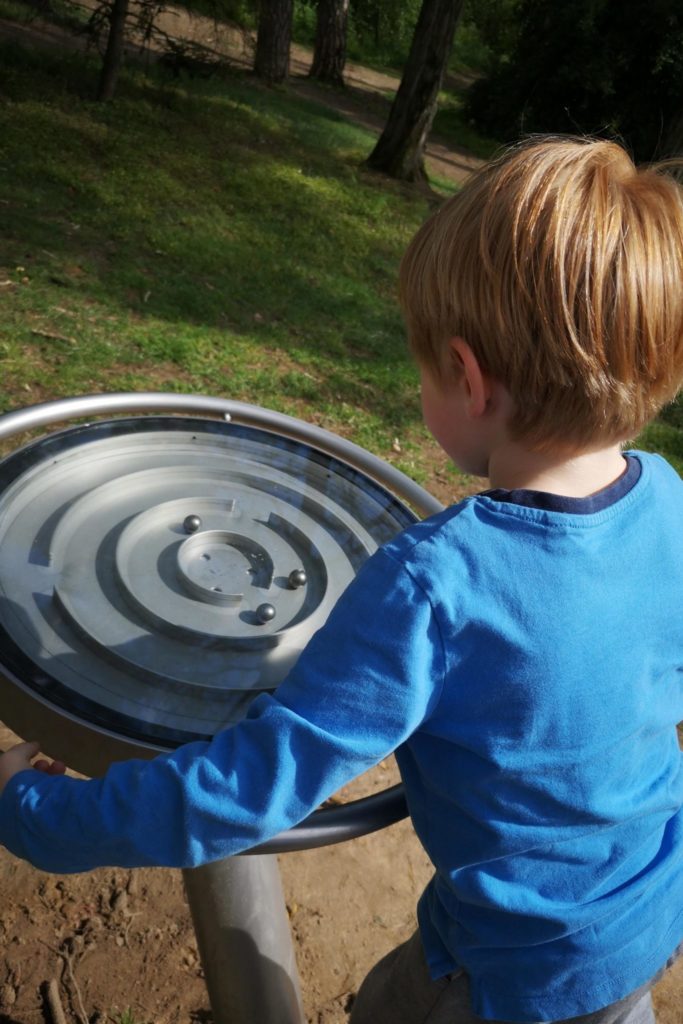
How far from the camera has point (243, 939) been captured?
74.4 inches

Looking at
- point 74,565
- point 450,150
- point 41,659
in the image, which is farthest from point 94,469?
point 450,150

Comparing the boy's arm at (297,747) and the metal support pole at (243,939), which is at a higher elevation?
the boy's arm at (297,747)

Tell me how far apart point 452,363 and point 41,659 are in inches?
32.3

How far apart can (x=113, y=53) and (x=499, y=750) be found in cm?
963

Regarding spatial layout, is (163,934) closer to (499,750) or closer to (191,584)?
(191,584)

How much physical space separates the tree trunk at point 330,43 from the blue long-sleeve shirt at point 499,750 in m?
15.4

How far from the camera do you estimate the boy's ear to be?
119 cm

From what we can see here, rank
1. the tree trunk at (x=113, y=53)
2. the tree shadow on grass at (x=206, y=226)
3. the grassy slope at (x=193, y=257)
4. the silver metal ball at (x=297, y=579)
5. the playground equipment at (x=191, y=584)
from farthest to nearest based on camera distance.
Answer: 1. the tree trunk at (x=113, y=53)
2. the tree shadow on grass at (x=206, y=226)
3. the grassy slope at (x=193, y=257)
4. the silver metal ball at (x=297, y=579)
5. the playground equipment at (x=191, y=584)

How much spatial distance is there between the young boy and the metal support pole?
25.2 inches

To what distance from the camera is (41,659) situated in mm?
1490

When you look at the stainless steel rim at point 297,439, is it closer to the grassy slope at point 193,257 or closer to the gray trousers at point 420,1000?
the gray trousers at point 420,1000

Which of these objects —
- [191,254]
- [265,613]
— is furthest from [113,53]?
[265,613]

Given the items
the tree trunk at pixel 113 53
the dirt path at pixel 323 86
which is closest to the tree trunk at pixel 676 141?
the dirt path at pixel 323 86

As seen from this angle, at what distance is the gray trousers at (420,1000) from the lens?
1.40 m
